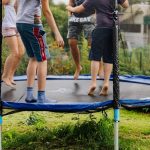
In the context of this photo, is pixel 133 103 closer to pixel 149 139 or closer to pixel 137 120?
pixel 149 139

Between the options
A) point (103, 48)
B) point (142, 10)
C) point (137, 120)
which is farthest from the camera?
point (142, 10)

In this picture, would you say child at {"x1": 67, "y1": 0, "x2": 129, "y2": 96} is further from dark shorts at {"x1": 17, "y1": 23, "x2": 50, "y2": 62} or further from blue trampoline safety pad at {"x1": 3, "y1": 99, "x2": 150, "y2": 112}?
blue trampoline safety pad at {"x1": 3, "y1": 99, "x2": 150, "y2": 112}

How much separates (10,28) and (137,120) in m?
2.11

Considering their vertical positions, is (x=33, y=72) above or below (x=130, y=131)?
above

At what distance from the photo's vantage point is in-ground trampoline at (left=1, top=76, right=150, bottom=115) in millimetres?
3545

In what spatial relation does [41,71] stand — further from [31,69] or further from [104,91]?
[104,91]

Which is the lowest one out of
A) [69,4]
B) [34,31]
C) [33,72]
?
[33,72]

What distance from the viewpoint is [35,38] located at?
12.4ft

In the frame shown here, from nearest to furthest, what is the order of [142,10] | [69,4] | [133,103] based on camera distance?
[133,103]
[69,4]
[142,10]

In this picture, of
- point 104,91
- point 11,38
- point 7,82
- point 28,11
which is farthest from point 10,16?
point 104,91

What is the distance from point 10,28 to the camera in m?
4.24

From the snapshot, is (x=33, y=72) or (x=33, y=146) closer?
(x=33, y=72)

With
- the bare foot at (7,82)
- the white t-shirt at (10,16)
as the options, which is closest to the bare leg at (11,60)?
the bare foot at (7,82)

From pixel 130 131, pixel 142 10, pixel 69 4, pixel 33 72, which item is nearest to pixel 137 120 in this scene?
pixel 130 131
